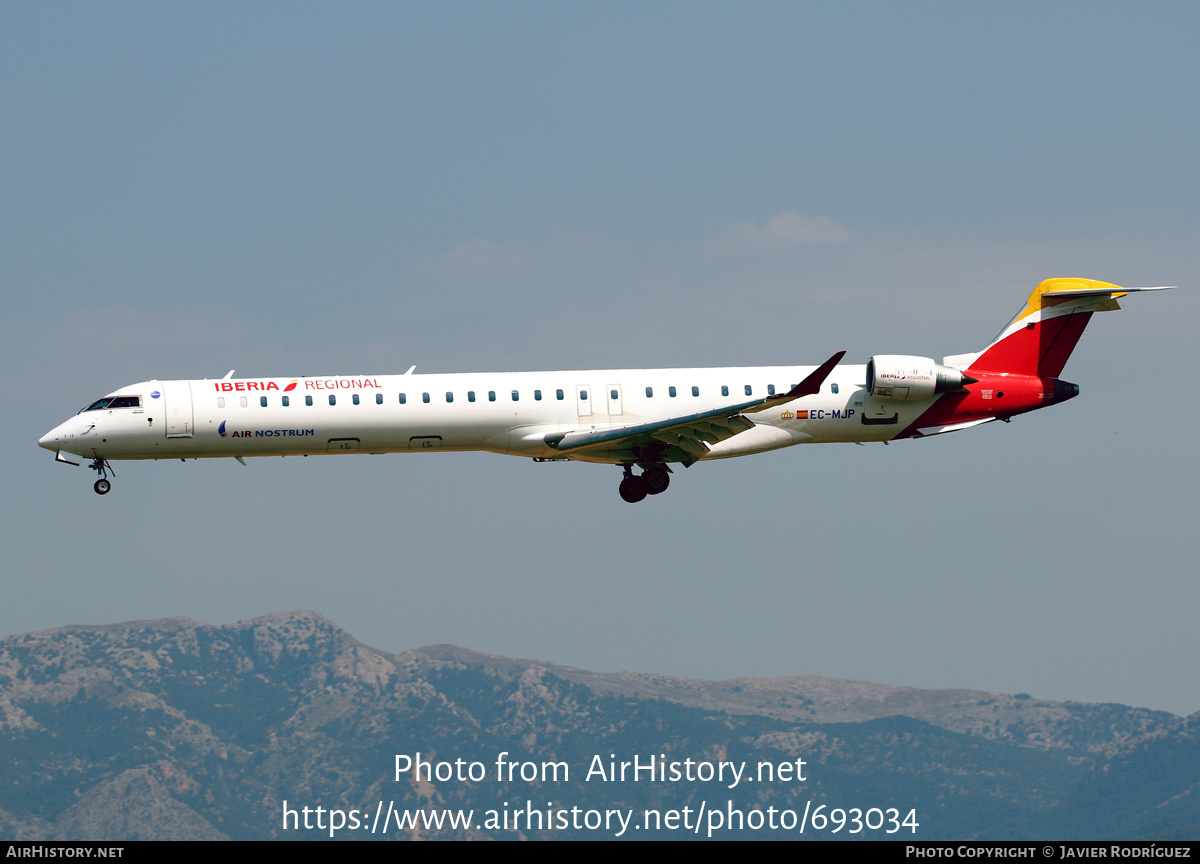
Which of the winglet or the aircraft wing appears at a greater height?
the winglet

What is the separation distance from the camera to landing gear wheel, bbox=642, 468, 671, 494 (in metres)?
45.0

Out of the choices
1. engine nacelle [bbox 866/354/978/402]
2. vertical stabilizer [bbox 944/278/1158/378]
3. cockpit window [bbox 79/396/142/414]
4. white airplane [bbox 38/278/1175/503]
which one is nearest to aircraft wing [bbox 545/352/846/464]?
white airplane [bbox 38/278/1175/503]

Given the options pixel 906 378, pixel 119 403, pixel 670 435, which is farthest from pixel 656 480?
pixel 119 403

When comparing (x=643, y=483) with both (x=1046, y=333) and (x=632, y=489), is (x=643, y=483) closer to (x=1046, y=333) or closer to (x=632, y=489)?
(x=632, y=489)

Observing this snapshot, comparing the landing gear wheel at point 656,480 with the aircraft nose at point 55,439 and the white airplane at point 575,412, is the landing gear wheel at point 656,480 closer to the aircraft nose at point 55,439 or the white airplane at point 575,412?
the white airplane at point 575,412

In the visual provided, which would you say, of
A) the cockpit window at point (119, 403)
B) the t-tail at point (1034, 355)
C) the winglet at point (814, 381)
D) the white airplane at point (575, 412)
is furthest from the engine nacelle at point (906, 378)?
the cockpit window at point (119, 403)

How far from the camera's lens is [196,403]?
42.1 metres

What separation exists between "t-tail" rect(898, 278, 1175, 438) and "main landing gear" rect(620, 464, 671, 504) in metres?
8.79

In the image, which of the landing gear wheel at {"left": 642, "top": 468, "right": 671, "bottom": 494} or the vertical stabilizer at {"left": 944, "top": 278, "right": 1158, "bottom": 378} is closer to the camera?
the landing gear wheel at {"left": 642, "top": 468, "right": 671, "bottom": 494}

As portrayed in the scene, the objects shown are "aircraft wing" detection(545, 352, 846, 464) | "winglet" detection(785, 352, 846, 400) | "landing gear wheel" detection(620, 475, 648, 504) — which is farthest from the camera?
"landing gear wheel" detection(620, 475, 648, 504)

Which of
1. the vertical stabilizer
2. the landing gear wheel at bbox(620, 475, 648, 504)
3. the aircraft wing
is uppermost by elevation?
the vertical stabilizer

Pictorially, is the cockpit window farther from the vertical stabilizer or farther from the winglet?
the vertical stabilizer

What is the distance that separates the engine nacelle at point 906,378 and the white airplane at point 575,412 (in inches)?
1.7
